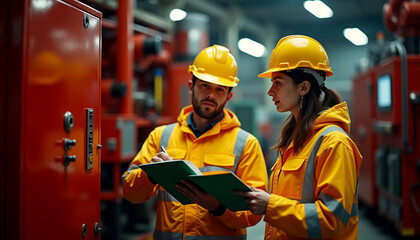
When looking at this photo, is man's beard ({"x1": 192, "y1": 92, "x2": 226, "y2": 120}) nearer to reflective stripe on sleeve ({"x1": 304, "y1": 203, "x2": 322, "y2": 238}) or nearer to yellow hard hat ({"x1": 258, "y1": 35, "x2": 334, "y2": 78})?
yellow hard hat ({"x1": 258, "y1": 35, "x2": 334, "y2": 78})

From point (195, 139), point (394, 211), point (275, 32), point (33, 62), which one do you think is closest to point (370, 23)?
point (275, 32)

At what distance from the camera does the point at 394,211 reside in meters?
4.76

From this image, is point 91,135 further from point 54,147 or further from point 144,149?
point 144,149

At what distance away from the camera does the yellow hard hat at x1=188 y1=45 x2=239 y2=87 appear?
2.37 meters

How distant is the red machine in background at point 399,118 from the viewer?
4.41m

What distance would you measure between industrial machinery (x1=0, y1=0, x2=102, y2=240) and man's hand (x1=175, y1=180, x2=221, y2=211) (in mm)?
424

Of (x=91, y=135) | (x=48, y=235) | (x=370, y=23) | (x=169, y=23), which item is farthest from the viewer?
(x=370, y=23)

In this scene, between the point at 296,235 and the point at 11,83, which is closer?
the point at 11,83

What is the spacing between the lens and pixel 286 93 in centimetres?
181

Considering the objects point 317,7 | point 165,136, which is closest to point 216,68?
point 165,136

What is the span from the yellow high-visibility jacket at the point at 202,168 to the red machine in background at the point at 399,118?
9.22ft

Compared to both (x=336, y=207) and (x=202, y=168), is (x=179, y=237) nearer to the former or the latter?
(x=202, y=168)

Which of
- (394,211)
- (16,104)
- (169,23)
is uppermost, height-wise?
(169,23)

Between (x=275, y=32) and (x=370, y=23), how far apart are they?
9.90ft
